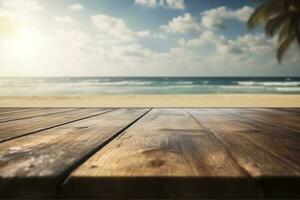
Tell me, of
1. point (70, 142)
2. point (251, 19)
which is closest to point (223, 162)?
point (70, 142)

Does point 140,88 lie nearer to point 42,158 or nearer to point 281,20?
point 281,20

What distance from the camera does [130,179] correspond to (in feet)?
1.60

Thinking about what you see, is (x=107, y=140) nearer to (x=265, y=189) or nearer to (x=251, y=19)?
(x=265, y=189)

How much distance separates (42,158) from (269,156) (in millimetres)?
527

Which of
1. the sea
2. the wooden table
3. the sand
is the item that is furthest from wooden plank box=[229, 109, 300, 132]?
the sea

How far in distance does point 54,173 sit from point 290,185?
1.35ft

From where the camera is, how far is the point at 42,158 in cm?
64

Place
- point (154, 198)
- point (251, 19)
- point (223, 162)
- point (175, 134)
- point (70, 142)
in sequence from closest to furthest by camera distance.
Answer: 1. point (154, 198)
2. point (223, 162)
3. point (70, 142)
4. point (175, 134)
5. point (251, 19)

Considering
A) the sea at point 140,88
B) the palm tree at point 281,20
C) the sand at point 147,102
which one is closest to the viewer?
the palm tree at point 281,20

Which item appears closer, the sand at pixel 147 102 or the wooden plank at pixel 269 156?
the wooden plank at pixel 269 156

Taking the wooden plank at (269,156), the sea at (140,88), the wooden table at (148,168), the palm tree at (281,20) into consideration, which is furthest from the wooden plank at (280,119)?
the sea at (140,88)

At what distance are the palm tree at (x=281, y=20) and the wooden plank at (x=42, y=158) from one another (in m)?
12.1

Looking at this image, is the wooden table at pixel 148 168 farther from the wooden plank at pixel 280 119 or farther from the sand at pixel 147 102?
the sand at pixel 147 102

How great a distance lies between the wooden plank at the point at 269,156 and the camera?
0.48 metres
